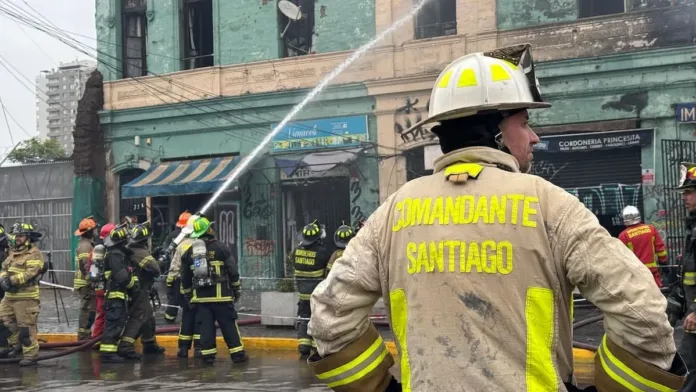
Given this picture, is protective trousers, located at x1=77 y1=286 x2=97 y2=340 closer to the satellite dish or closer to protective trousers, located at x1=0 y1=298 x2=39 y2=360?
protective trousers, located at x1=0 y1=298 x2=39 y2=360

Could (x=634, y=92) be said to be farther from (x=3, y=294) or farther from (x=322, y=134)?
(x=3, y=294)

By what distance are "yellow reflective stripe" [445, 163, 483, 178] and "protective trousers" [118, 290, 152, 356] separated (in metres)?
10.1

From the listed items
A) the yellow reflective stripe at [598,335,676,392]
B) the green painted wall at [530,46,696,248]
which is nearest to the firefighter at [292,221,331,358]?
the green painted wall at [530,46,696,248]

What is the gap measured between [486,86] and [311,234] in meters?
9.04

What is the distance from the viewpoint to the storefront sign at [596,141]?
17.0m

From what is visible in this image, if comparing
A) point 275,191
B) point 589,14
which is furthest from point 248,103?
point 589,14

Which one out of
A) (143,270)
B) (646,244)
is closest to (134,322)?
(143,270)

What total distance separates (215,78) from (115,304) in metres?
10.8

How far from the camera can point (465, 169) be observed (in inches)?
101

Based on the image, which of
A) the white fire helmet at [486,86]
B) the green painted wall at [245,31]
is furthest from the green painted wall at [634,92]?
the white fire helmet at [486,86]

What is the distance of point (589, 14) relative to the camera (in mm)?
18047

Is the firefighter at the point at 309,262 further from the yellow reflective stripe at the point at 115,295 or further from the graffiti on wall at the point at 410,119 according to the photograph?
the graffiti on wall at the point at 410,119

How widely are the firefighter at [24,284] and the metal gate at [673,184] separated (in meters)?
10.8

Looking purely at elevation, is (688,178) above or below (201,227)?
above
